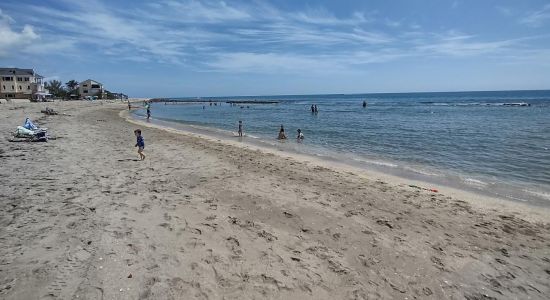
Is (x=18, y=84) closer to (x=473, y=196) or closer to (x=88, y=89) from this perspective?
(x=88, y=89)

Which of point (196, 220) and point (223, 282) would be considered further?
point (196, 220)

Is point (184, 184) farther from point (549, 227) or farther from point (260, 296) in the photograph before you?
point (549, 227)

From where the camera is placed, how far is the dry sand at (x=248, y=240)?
Answer: 512 centimetres

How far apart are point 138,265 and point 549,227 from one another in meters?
9.01

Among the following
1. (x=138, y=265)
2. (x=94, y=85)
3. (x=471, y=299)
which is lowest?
(x=471, y=299)

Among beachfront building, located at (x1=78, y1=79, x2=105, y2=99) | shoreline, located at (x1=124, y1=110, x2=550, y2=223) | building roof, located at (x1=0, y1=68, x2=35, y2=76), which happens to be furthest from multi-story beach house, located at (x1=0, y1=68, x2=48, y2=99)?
shoreline, located at (x1=124, y1=110, x2=550, y2=223)

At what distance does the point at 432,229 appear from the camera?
7.71 metres

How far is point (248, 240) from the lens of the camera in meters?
6.64

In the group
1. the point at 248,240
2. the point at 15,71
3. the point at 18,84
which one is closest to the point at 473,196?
the point at 248,240

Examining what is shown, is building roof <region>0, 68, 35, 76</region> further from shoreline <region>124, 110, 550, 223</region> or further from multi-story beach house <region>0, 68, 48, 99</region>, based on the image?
shoreline <region>124, 110, 550, 223</region>

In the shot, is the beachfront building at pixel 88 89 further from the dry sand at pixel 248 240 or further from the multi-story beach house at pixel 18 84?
the dry sand at pixel 248 240

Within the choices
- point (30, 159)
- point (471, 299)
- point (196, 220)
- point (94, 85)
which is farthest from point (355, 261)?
point (94, 85)

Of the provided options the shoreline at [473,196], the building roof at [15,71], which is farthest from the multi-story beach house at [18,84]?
the shoreline at [473,196]

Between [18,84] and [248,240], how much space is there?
103724 millimetres
